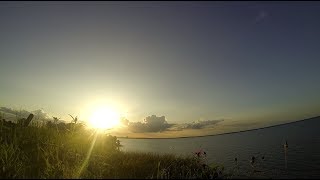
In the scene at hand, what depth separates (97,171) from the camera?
12.8m

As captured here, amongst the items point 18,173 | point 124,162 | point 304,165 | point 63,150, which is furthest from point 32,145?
point 304,165

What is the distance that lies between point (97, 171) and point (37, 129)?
7.63 m

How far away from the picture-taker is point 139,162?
16312 mm

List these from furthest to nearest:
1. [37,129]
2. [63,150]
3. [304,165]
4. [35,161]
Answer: [304,165]
[37,129]
[63,150]
[35,161]

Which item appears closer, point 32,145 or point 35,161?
point 35,161

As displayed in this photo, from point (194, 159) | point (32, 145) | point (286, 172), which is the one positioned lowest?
point (286, 172)

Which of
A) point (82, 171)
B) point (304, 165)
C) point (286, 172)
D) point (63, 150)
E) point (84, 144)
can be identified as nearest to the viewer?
point (82, 171)

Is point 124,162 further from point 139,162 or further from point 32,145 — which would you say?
point 32,145

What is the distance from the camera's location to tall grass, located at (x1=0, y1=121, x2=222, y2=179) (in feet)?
41.2

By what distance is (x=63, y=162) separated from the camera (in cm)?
1420

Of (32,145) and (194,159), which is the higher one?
(32,145)

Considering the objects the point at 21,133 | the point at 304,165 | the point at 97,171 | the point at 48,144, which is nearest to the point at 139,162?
the point at 97,171

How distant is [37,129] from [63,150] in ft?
10.9

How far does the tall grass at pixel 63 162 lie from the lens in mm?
12555
